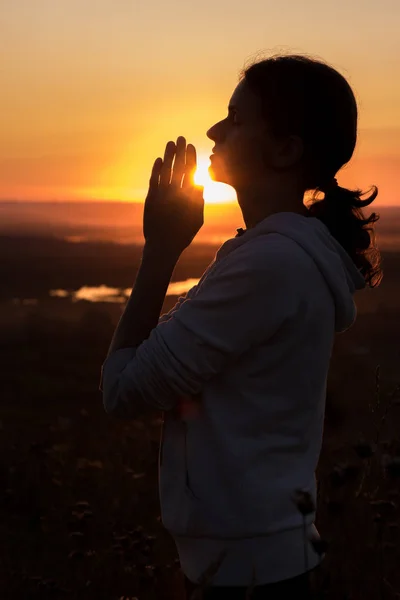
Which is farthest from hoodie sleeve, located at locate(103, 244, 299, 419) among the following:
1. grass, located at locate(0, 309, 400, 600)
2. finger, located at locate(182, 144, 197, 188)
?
grass, located at locate(0, 309, 400, 600)

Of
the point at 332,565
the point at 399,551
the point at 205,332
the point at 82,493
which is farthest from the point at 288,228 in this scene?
the point at 82,493

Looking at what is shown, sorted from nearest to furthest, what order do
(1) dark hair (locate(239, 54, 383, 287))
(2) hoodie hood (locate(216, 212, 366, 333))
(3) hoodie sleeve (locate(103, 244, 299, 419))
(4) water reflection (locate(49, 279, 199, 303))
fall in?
1. (3) hoodie sleeve (locate(103, 244, 299, 419))
2. (2) hoodie hood (locate(216, 212, 366, 333))
3. (1) dark hair (locate(239, 54, 383, 287))
4. (4) water reflection (locate(49, 279, 199, 303))

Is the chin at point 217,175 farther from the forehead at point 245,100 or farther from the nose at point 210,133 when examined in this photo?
the forehead at point 245,100

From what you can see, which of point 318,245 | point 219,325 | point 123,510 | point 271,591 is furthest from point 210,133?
point 123,510

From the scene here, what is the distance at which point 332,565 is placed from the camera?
4.75 m

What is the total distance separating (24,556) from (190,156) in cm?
361

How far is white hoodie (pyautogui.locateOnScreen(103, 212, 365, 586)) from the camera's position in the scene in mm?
2436

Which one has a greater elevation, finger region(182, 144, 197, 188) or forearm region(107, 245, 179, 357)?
finger region(182, 144, 197, 188)

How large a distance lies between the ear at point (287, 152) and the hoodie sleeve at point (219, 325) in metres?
0.34

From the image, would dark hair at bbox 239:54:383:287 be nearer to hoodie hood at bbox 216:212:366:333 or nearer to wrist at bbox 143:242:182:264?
hoodie hood at bbox 216:212:366:333

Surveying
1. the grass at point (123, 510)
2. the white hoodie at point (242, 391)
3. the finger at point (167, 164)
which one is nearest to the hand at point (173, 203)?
the finger at point (167, 164)

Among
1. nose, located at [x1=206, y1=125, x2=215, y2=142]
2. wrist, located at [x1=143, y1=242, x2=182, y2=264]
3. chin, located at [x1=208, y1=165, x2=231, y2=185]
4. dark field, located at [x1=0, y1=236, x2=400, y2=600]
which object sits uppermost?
nose, located at [x1=206, y1=125, x2=215, y2=142]

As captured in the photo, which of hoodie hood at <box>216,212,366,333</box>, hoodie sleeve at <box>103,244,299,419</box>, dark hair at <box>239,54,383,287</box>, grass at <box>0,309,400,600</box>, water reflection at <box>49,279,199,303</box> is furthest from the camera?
water reflection at <box>49,279,199,303</box>

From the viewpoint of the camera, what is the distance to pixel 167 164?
9.14 feet
